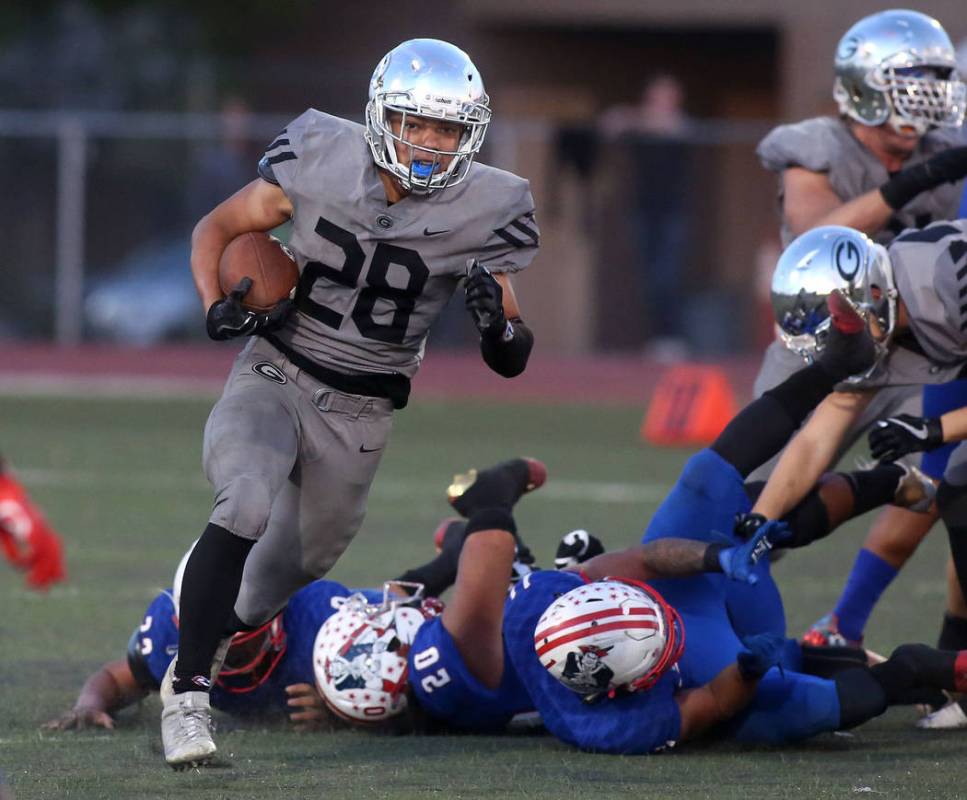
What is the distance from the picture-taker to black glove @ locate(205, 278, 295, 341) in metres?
4.30

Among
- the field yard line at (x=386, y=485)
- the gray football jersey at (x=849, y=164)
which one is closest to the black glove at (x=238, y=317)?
the gray football jersey at (x=849, y=164)

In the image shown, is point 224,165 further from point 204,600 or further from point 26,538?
point 26,538

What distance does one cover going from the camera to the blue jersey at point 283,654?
184 inches

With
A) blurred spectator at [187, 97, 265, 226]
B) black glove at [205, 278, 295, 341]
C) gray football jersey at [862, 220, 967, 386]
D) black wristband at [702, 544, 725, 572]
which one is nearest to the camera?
black glove at [205, 278, 295, 341]

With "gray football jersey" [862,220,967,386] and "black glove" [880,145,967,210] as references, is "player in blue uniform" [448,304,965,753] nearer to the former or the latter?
"gray football jersey" [862,220,967,386]

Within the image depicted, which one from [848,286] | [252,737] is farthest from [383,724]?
[848,286]

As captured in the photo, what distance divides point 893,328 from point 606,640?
4.44 ft

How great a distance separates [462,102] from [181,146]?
11466 millimetres

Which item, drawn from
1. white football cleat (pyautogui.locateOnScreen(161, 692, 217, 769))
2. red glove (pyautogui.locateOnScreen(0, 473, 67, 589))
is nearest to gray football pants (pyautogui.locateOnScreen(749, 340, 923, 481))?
white football cleat (pyautogui.locateOnScreen(161, 692, 217, 769))

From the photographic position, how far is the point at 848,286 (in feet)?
16.0

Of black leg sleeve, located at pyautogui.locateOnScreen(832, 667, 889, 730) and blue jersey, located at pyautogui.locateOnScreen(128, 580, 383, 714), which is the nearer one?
black leg sleeve, located at pyautogui.locateOnScreen(832, 667, 889, 730)

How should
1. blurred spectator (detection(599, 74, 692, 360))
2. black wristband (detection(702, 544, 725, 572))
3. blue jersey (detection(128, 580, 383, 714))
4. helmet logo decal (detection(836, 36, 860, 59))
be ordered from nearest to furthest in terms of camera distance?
black wristband (detection(702, 544, 725, 572)) → blue jersey (detection(128, 580, 383, 714)) → helmet logo decal (detection(836, 36, 860, 59)) → blurred spectator (detection(599, 74, 692, 360))

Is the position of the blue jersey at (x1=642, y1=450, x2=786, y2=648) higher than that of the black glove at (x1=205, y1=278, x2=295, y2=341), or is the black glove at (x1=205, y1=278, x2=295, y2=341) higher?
the black glove at (x1=205, y1=278, x2=295, y2=341)

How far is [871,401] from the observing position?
17.9ft
